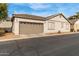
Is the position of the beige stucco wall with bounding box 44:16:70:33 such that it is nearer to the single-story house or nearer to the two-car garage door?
the two-car garage door

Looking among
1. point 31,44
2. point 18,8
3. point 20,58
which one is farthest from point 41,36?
point 20,58

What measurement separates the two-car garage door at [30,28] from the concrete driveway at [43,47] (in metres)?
1.35

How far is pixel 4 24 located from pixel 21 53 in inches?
464

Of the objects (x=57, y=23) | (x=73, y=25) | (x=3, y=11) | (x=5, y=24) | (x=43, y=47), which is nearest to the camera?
(x=43, y=47)

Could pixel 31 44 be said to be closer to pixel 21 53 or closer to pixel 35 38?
pixel 35 38

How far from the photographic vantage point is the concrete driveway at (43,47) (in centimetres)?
1059

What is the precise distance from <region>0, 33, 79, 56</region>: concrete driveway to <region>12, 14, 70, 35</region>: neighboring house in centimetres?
94

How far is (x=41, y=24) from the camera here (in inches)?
648

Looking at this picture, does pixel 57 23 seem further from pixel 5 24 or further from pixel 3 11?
pixel 5 24

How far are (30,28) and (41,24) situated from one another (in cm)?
119

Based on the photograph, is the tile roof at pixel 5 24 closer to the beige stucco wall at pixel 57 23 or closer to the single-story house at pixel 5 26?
the single-story house at pixel 5 26

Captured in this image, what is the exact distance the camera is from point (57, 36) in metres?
15.4

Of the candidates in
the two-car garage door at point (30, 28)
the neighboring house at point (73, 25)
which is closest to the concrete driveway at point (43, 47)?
the neighboring house at point (73, 25)

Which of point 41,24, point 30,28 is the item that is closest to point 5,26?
point 30,28
